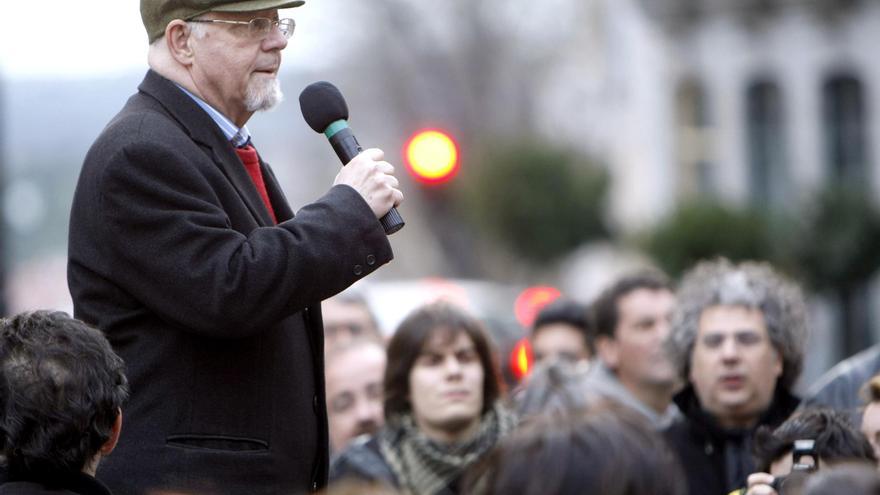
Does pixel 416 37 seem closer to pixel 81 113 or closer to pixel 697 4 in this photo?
pixel 697 4

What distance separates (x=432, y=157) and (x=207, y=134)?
6765 millimetres

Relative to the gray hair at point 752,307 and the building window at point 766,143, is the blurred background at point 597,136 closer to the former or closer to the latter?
the building window at point 766,143

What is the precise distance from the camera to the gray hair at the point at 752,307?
20.1ft

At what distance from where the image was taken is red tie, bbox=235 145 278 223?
426cm

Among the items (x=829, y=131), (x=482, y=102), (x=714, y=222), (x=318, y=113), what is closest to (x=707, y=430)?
(x=318, y=113)

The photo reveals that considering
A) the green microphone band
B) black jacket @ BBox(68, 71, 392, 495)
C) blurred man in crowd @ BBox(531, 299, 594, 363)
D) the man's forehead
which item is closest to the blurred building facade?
blurred man in crowd @ BBox(531, 299, 594, 363)

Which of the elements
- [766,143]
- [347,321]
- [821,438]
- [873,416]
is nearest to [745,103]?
[766,143]

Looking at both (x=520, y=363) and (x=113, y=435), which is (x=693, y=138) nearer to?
(x=520, y=363)

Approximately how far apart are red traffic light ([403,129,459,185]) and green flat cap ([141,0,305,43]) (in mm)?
6589

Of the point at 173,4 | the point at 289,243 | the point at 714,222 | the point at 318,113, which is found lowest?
the point at 714,222

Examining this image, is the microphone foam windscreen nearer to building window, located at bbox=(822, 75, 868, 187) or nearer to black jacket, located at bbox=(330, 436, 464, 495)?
black jacket, located at bbox=(330, 436, 464, 495)

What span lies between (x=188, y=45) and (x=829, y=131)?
904 inches

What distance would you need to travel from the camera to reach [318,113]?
13.7ft

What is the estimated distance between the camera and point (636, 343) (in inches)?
298
